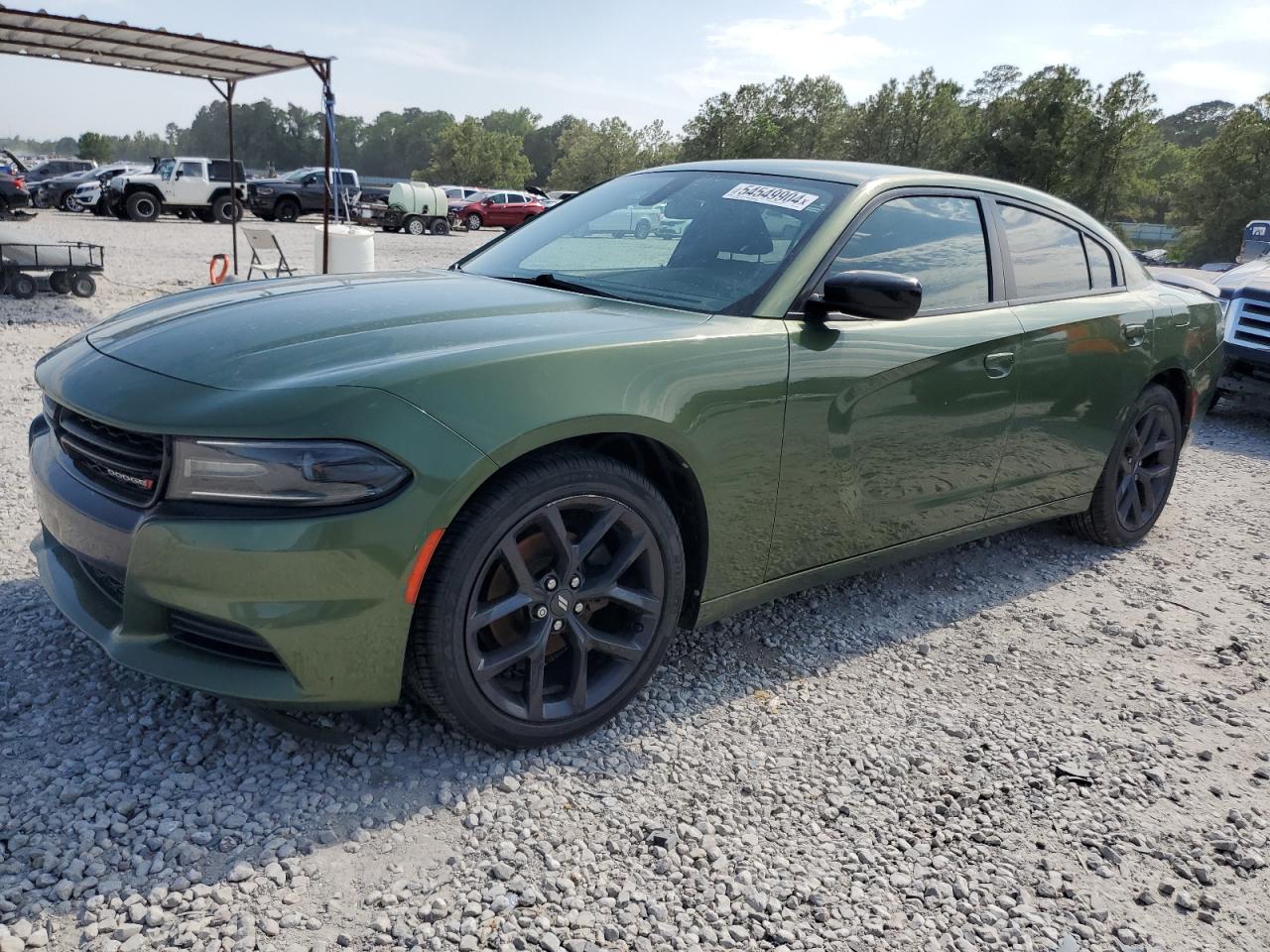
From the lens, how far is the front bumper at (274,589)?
2.05 meters

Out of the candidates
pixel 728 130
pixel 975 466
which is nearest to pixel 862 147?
pixel 728 130

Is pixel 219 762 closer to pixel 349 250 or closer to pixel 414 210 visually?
pixel 349 250

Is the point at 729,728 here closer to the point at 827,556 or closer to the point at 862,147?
the point at 827,556

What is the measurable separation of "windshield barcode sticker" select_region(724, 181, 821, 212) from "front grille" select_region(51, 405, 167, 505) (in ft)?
6.67

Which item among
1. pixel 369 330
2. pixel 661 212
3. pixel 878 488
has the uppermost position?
pixel 661 212

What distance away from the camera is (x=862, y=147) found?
5856cm

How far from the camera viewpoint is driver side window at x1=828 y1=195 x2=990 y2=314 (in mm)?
3121

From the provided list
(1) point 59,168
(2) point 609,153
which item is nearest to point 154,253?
(1) point 59,168

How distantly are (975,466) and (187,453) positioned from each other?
261 cm

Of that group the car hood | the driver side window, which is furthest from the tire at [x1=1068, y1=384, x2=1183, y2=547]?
the car hood

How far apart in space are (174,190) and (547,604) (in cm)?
3032

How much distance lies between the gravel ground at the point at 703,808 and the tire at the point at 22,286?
8788 millimetres

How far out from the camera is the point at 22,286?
1062 cm

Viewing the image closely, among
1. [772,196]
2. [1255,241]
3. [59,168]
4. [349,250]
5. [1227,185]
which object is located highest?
[1227,185]
